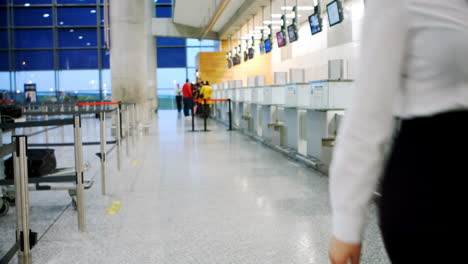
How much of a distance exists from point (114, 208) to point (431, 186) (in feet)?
16.0

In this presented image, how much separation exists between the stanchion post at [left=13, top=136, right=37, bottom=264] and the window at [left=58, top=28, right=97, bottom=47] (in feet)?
100

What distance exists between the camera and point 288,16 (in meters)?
21.4

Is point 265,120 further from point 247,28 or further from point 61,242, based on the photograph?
point 247,28

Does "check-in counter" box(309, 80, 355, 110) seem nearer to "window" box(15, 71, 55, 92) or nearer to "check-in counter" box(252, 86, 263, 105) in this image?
"check-in counter" box(252, 86, 263, 105)

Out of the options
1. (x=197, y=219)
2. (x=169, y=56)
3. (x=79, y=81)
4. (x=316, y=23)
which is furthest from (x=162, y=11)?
(x=197, y=219)

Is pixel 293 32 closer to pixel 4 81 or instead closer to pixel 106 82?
pixel 106 82

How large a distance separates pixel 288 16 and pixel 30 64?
60.2 ft

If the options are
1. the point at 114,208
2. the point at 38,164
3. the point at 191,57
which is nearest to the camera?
the point at 38,164

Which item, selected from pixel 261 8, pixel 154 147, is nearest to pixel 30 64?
pixel 261 8

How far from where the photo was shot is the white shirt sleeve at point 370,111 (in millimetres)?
910

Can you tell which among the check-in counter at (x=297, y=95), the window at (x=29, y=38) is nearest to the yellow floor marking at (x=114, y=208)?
the check-in counter at (x=297, y=95)

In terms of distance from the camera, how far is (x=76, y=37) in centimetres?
3212

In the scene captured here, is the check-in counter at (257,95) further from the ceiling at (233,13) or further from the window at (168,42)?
the window at (168,42)

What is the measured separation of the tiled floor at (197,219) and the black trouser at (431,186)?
280 centimetres
